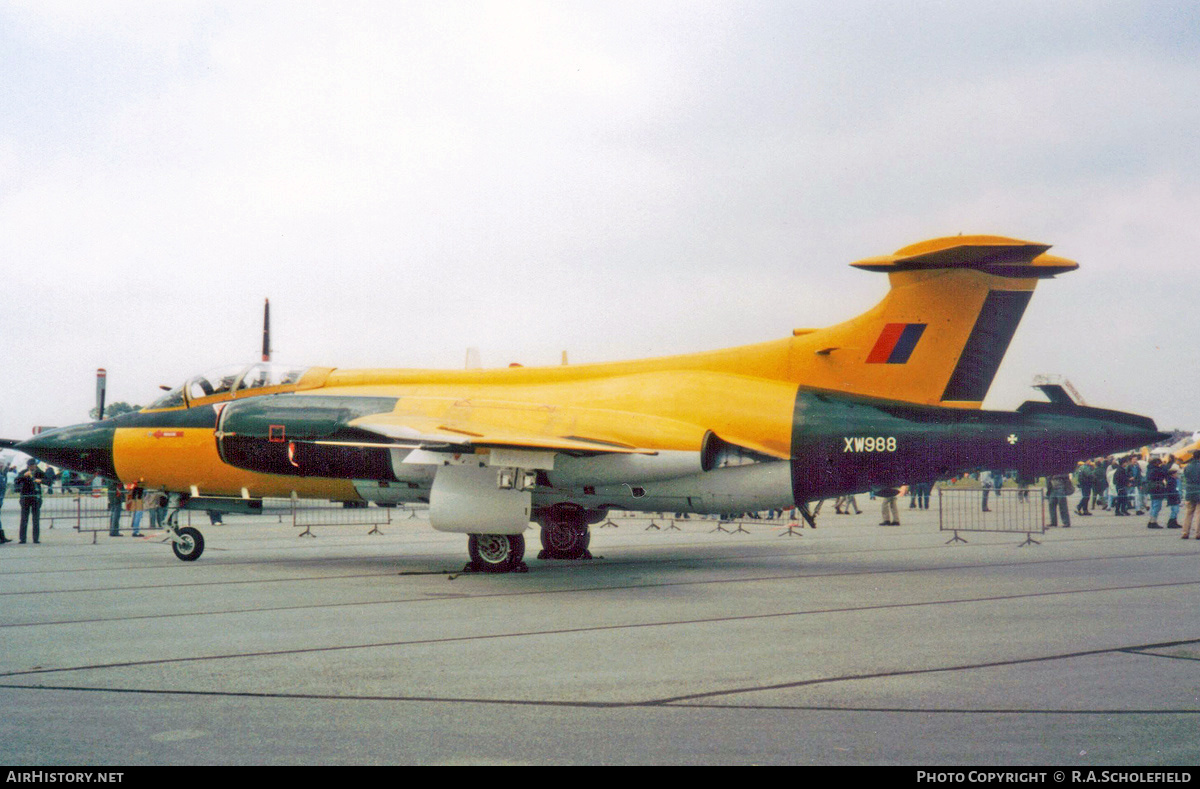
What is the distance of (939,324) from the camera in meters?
14.9

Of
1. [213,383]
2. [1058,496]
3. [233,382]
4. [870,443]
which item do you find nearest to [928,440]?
[870,443]

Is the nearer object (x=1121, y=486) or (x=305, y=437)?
(x=305, y=437)

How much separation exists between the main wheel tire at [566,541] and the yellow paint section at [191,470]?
348 centimetres

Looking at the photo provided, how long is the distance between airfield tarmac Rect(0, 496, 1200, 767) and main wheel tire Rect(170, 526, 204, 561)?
942mm

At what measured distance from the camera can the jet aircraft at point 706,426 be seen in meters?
14.2

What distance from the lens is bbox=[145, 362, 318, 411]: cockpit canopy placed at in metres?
17.0

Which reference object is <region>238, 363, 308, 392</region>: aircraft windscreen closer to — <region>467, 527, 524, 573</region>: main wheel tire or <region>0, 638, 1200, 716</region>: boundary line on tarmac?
<region>467, 527, 524, 573</region>: main wheel tire

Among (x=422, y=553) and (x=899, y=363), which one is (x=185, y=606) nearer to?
(x=422, y=553)

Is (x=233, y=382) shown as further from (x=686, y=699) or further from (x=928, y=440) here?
(x=686, y=699)

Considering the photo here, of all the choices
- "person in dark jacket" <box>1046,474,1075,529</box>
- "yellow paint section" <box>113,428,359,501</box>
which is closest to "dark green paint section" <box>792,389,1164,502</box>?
"yellow paint section" <box>113,428,359,501</box>

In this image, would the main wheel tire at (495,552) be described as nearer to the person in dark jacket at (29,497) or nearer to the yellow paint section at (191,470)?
the yellow paint section at (191,470)

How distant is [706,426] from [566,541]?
13.1 feet

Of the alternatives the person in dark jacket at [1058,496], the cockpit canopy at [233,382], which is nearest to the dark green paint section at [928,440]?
the cockpit canopy at [233,382]

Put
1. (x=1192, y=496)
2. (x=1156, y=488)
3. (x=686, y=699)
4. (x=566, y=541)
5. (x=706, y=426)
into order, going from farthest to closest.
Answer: (x=1156, y=488), (x=1192, y=496), (x=566, y=541), (x=706, y=426), (x=686, y=699)
